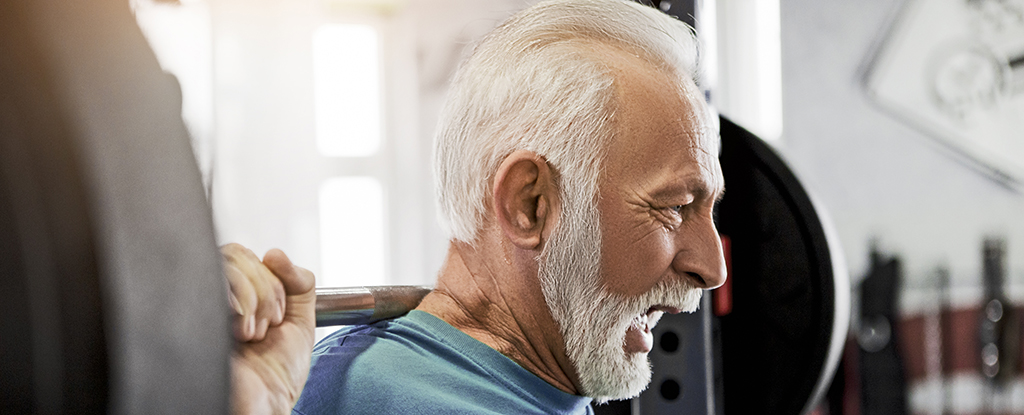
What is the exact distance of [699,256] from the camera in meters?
0.93

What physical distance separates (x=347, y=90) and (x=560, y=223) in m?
2.33

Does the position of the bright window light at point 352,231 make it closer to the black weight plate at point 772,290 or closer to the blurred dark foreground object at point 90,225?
the black weight plate at point 772,290

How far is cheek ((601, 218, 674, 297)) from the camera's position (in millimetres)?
892

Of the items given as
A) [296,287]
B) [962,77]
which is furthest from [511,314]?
[962,77]

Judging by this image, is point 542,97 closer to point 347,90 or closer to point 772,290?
point 772,290

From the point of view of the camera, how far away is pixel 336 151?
301 centimetres

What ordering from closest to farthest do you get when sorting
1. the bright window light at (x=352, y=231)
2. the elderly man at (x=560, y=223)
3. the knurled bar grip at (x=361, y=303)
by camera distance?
the knurled bar grip at (x=361, y=303) < the elderly man at (x=560, y=223) < the bright window light at (x=352, y=231)

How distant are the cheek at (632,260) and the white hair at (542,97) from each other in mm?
64

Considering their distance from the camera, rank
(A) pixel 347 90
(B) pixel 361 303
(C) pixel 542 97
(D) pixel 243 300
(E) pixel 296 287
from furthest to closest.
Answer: (A) pixel 347 90, (C) pixel 542 97, (B) pixel 361 303, (E) pixel 296 287, (D) pixel 243 300

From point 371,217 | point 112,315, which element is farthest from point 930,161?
point 112,315

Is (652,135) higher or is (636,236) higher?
(652,135)

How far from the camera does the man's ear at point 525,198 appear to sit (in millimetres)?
876

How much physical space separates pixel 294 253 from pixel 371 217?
1.21ft

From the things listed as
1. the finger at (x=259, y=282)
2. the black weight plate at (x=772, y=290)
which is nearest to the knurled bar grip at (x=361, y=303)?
the finger at (x=259, y=282)
